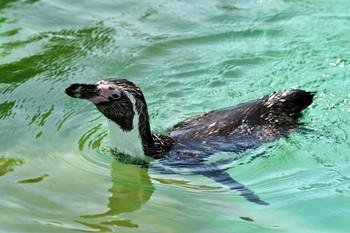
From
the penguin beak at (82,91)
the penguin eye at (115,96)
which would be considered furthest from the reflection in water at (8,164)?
the penguin eye at (115,96)

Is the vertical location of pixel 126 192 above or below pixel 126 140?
Result: below

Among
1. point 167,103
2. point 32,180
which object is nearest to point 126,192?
point 32,180

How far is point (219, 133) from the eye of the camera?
6.76 m

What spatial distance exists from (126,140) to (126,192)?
483mm

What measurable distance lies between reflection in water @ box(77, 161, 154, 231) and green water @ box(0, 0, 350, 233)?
14 mm

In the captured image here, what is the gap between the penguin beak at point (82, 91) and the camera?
231 inches

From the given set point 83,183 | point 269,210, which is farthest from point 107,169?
point 269,210

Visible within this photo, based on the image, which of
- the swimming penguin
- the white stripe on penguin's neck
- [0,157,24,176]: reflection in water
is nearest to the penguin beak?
the swimming penguin

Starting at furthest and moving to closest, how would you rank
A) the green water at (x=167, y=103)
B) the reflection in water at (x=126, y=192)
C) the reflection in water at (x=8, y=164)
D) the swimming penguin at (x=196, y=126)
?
the reflection in water at (x=8, y=164)
the swimming penguin at (x=196, y=126)
the green water at (x=167, y=103)
the reflection in water at (x=126, y=192)

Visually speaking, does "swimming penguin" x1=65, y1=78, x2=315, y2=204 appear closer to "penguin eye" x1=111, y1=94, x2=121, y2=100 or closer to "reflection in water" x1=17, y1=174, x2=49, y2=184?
"penguin eye" x1=111, y1=94, x2=121, y2=100

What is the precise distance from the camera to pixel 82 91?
5.91m

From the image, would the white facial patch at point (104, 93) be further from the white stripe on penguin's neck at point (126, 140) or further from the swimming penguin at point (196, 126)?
the white stripe on penguin's neck at point (126, 140)

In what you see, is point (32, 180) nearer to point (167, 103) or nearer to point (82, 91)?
point (82, 91)

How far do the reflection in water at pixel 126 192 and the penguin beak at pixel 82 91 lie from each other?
0.80 meters
